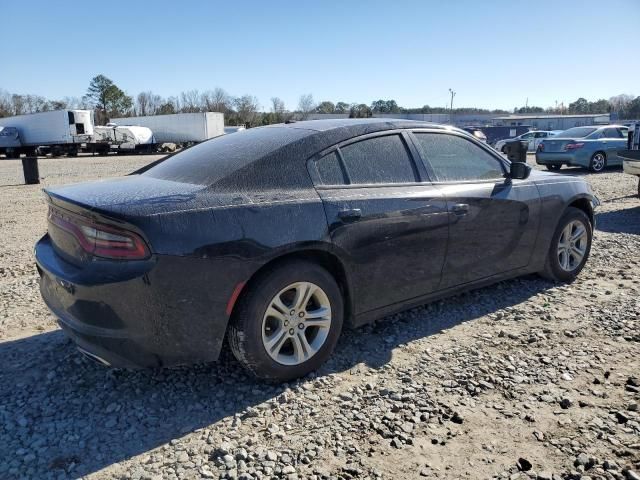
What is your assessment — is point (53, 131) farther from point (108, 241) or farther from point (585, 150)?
point (108, 241)

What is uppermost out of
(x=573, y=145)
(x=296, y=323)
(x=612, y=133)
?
(x=612, y=133)

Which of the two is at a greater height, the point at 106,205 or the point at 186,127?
the point at 186,127

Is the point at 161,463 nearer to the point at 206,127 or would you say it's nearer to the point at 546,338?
the point at 546,338

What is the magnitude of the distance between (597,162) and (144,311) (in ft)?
55.4

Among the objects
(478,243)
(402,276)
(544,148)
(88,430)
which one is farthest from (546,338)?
(544,148)

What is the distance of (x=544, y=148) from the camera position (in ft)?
53.5

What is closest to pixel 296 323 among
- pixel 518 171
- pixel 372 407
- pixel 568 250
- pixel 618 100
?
pixel 372 407

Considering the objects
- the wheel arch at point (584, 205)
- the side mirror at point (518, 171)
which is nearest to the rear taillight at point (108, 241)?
the side mirror at point (518, 171)

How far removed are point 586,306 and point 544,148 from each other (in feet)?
43.5

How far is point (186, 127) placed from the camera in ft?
134

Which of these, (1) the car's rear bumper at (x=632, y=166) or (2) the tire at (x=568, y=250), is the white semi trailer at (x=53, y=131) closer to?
(1) the car's rear bumper at (x=632, y=166)

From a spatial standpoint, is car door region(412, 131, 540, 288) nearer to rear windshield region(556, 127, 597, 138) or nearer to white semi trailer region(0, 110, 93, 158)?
rear windshield region(556, 127, 597, 138)

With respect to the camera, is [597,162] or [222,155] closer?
[222,155]

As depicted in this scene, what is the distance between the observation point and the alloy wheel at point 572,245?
5031 mm
